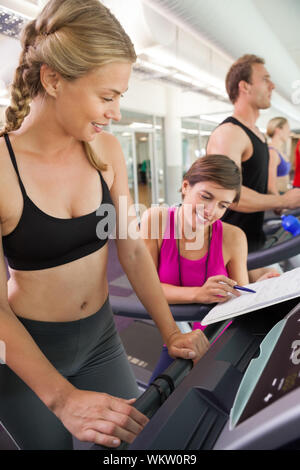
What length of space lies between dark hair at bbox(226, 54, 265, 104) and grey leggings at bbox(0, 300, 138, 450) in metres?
1.64

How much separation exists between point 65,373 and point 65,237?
16.1 inches

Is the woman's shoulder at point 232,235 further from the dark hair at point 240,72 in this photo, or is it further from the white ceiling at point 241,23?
the white ceiling at point 241,23

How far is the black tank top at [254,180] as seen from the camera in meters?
1.97

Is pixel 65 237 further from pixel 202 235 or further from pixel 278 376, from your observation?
pixel 202 235

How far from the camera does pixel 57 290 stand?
37.3 inches

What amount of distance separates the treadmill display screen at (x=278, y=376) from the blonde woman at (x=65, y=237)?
242 mm

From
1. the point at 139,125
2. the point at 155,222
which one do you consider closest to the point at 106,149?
the point at 155,222

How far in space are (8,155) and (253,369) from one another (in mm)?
709

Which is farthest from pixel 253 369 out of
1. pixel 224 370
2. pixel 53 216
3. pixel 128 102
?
pixel 128 102

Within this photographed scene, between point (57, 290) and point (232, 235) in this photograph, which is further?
point (232, 235)

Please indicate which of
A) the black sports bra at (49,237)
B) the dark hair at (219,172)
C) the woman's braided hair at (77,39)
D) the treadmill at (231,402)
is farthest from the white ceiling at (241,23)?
the treadmill at (231,402)

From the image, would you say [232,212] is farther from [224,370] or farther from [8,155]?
[224,370]

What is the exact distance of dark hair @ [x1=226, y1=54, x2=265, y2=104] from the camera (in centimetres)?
202

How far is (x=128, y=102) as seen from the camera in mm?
6957
